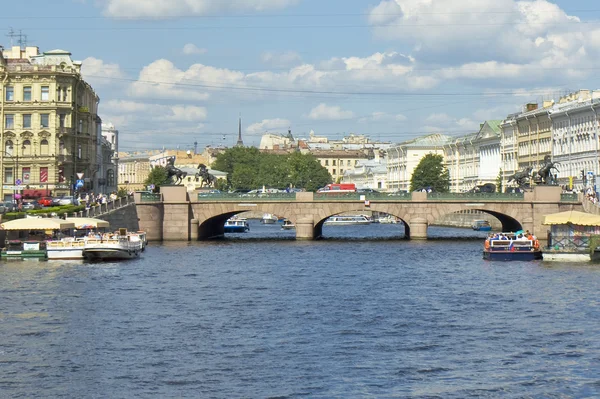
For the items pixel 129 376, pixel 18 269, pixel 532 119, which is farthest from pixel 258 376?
pixel 532 119

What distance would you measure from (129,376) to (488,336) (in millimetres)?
12862

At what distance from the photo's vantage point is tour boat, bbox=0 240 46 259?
239 ft

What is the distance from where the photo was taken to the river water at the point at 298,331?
34.5 metres

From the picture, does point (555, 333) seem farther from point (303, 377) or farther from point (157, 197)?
point (157, 197)

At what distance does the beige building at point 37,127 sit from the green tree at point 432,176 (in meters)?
77.1

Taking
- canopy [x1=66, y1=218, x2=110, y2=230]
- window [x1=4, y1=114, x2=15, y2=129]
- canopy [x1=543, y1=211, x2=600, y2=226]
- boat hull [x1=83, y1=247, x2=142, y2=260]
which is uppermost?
window [x1=4, y1=114, x2=15, y2=129]

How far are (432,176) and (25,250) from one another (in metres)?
111

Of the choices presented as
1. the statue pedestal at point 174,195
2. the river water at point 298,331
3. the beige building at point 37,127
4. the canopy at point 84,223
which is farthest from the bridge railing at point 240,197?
the river water at point 298,331

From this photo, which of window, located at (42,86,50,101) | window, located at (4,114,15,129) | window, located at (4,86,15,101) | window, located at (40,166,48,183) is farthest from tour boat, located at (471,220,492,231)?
window, located at (4,86,15,101)

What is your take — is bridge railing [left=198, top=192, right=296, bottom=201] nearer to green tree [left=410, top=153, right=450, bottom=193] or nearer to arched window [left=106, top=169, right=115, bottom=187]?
arched window [left=106, top=169, right=115, bottom=187]

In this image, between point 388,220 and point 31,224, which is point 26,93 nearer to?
point 31,224

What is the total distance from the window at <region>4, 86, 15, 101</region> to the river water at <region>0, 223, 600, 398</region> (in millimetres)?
37266

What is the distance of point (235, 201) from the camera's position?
103m

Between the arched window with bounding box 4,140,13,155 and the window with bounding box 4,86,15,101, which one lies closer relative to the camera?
the window with bounding box 4,86,15,101
